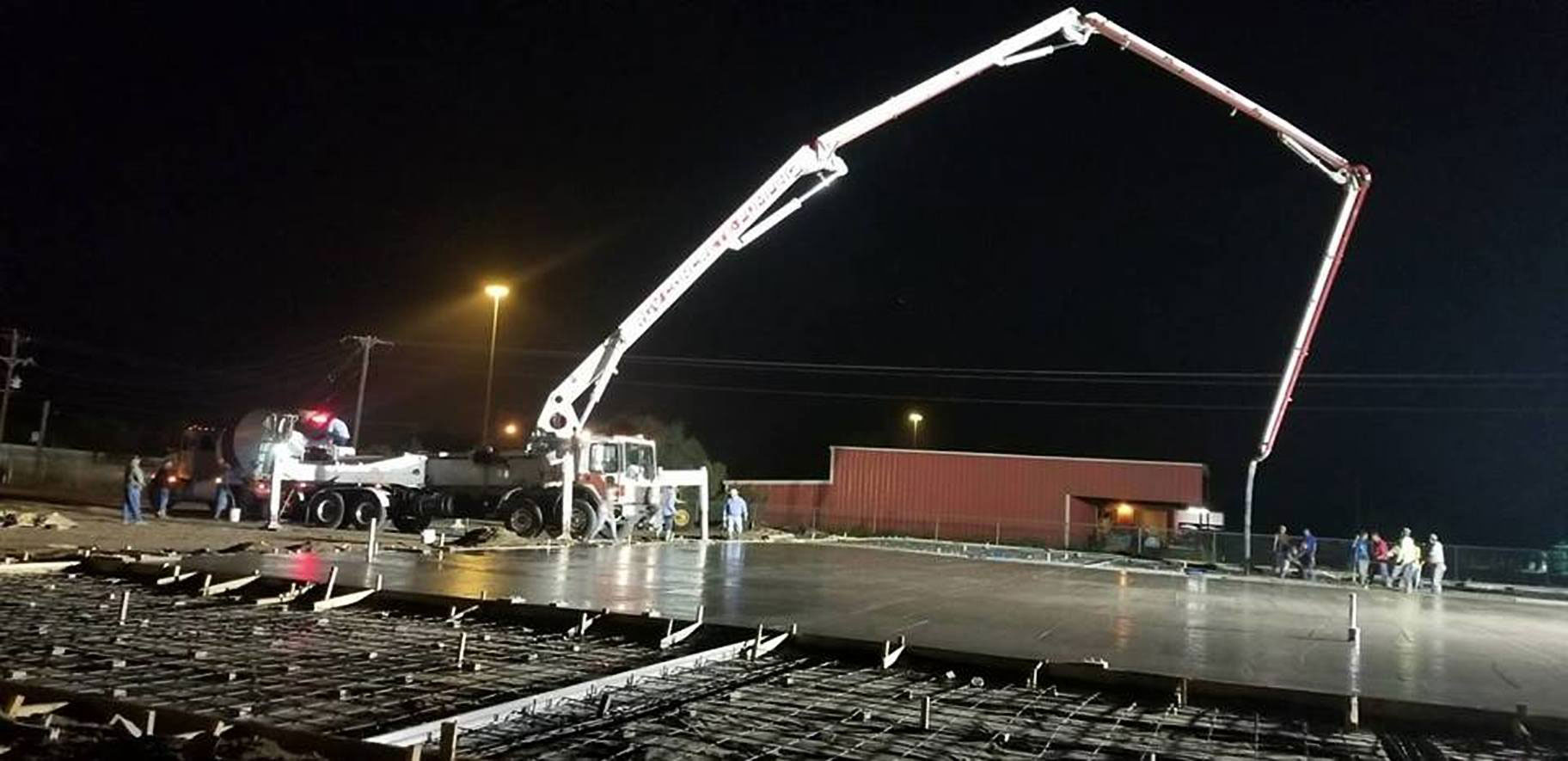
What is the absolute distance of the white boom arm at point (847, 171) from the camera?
24.9 metres

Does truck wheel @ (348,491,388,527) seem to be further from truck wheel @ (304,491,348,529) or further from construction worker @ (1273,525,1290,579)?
construction worker @ (1273,525,1290,579)

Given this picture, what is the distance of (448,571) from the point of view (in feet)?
57.0

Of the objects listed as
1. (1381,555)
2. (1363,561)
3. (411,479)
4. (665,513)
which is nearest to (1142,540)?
(1381,555)

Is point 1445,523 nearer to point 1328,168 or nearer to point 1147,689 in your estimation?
point 1328,168

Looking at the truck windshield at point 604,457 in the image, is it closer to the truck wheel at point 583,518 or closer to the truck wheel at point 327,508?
the truck wheel at point 583,518

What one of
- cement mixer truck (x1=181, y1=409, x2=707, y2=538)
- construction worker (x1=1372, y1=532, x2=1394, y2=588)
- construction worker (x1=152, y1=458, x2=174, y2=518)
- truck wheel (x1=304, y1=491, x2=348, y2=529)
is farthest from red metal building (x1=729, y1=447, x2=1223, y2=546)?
construction worker (x1=152, y1=458, x2=174, y2=518)

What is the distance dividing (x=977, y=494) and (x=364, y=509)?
29952 millimetres

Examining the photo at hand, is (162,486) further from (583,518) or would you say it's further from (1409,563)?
(1409,563)

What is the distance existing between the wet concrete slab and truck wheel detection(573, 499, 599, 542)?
1963mm

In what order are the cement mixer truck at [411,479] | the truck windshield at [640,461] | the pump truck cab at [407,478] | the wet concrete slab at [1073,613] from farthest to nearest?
1. the truck windshield at [640,461]
2. the pump truck cab at [407,478]
3. the cement mixer truck at [411,479]
4. the wet concrete slab at [1073,613]

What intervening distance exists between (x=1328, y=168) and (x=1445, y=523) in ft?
170

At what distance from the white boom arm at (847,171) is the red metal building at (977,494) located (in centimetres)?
2300

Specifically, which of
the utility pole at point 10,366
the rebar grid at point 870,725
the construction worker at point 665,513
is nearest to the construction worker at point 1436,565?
the construction worker at point 665,513

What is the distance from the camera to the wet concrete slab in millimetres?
11867
